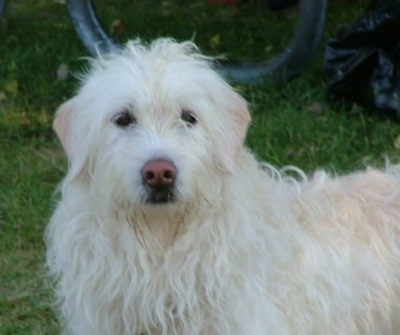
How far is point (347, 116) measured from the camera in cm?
732

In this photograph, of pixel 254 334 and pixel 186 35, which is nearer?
pixel 254 334

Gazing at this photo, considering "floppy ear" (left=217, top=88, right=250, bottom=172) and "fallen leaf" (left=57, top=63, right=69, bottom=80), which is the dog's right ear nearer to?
"floppy ear" (left=217, top=88, right=250, bottom=172)

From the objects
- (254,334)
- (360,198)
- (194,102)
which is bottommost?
(254,334)

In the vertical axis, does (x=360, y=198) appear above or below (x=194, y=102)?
below

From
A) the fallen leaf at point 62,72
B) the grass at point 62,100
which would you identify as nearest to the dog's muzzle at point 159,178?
the grass at point 62,100

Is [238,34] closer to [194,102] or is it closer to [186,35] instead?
[186,35]

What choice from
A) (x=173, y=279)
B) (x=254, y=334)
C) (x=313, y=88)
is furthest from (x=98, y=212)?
(x=313, y=88)

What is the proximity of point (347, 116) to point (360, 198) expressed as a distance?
2.78m

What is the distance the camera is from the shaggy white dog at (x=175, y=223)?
390cm

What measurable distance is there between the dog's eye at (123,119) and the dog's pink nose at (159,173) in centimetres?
22

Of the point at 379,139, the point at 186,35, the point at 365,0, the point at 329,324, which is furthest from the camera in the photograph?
the point at 365,0

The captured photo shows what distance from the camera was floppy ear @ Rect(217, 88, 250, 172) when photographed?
13.1 feet

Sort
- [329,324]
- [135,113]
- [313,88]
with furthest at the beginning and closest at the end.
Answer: [313,88], [329,324], [135,113]

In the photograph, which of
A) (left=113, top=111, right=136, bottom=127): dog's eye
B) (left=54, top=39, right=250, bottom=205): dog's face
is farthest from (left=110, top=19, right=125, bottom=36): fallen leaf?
(left=113, top=111, right=136, bottom=127): dog's eye
